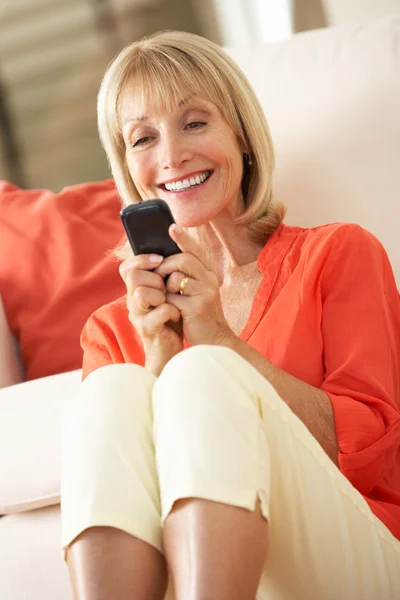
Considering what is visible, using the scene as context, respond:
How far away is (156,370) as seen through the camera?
1208mm

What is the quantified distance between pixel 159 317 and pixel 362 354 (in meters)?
0.28

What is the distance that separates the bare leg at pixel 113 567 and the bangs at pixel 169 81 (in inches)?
28.3

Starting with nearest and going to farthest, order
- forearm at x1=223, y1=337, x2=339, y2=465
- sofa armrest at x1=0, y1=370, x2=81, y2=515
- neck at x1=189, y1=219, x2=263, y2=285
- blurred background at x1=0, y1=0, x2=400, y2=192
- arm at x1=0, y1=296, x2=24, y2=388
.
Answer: forearm at x1=223, y1=337, x2=339, y2=465 → sofa armrest at x1=0, y1=370, x2=81, y2=515 → neck at x1=189, y1=219, x2=263, y2=285 → arm at x1=0, y1=296, x2=24, y2=388 → blurred background at x1=0, y1=0, x2=400, y2=192

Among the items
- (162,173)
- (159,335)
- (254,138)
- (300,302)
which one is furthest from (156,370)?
(254,138)

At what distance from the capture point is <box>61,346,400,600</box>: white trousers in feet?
2.73

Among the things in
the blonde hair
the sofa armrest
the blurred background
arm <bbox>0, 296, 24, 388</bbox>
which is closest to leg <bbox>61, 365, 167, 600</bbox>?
the sofa armrest

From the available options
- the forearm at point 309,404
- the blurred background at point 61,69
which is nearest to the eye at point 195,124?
the forearm at point 309,404

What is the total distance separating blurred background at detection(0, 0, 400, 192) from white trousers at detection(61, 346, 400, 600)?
1927mm

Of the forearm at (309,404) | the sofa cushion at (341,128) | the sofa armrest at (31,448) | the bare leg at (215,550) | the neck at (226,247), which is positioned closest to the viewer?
the bare leg at (215,550)

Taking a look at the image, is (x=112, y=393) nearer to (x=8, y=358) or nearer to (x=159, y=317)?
(x=159, y=317)

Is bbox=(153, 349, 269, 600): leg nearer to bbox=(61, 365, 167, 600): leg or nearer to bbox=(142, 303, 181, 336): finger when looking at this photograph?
bbox=(61, 365, 167, 600): leg

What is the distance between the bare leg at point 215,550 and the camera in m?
0.78

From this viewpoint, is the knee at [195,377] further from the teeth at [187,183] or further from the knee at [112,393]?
the teeth at [187,183]

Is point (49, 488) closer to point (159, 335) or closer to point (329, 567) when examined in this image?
point (159, 335)
